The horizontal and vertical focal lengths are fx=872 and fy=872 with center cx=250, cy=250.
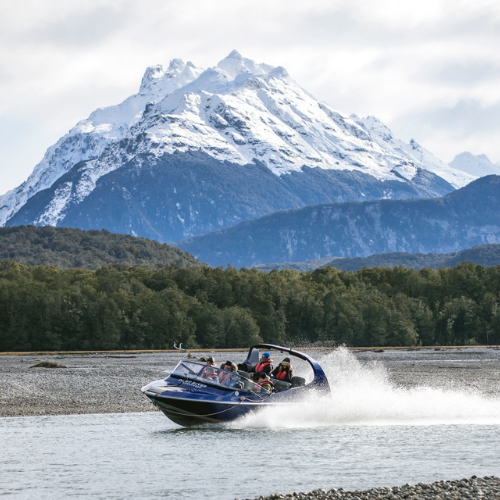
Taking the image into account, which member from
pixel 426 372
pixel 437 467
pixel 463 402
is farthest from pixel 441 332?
pixel 437 467

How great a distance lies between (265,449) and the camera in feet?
101

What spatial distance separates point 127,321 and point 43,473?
309 feet

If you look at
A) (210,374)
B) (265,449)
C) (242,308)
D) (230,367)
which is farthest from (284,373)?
(242,308)

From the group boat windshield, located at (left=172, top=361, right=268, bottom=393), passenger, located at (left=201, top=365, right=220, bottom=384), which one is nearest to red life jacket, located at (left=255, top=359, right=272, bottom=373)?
boat windshield, located at (left=172, top=361, right=268, bottom=393)

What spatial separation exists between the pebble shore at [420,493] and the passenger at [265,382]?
11194mm

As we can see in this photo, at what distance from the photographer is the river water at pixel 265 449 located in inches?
986

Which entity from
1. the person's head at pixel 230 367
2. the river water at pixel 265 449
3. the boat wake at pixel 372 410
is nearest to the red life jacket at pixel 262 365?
the person's head at pixel 230 367

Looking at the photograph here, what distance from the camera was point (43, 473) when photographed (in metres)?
26.4

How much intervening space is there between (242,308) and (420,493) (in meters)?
109

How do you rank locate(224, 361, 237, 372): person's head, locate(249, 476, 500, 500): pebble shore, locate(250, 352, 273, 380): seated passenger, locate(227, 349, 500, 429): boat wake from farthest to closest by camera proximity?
locate(250, 352, 273, 380): seated passenger, locate(227, 349, 500, 429): boat wake, locate(224, 361, 237, 372): person's head, locate(249, 476, 500, 500): pebble shore

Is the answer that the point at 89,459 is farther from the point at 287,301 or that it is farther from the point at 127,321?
the point at 287,301

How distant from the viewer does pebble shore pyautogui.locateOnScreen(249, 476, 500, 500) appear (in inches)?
861

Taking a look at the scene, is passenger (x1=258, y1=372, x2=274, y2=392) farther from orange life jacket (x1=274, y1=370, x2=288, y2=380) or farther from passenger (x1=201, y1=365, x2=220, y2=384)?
passenger (x1=201, y1=365, x2=220, y2=384)

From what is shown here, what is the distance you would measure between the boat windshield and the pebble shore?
35.6 feet
